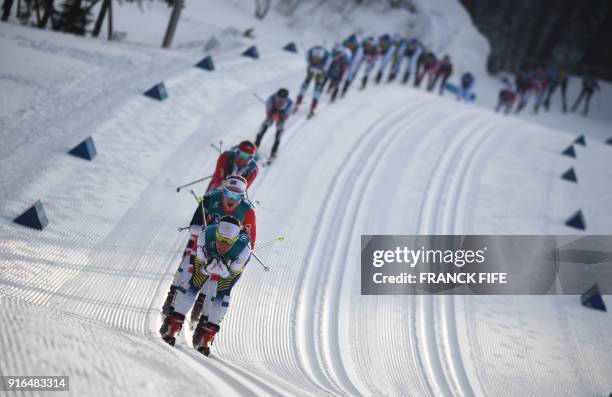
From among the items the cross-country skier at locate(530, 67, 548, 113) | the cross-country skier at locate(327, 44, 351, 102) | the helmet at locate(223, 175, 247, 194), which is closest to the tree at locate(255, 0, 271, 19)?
the cross-country skier at locate(530, 67, 548, 113)

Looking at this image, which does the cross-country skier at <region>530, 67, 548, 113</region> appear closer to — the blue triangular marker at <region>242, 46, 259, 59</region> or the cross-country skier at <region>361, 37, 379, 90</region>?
the cross-country skier at <region>361, 37, 379, 90</region>

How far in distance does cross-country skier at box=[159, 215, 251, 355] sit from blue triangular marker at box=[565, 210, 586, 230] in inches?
351

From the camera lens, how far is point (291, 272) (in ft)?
31.2

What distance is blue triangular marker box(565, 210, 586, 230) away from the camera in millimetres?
13180

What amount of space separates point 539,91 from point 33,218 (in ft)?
70.6

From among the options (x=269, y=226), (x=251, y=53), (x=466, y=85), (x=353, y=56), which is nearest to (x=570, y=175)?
(x=353, y=56)

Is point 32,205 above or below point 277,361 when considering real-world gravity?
above

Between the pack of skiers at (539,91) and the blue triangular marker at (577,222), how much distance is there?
11093 mm

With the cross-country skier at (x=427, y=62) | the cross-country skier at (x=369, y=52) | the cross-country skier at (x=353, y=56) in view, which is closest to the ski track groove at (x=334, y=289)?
the cross-country skier at (x=353, y=56)

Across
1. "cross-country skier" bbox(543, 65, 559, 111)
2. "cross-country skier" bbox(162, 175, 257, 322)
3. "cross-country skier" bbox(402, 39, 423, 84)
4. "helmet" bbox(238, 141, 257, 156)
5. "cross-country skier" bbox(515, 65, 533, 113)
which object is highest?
"cross-country skier" bbox(543, 65, 559, 111)

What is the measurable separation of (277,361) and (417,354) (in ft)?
6.77

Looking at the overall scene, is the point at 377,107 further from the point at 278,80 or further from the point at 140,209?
the point at 140,209

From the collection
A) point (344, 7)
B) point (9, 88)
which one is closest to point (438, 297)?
point (9, 88)

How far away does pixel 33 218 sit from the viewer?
830 centimetres
